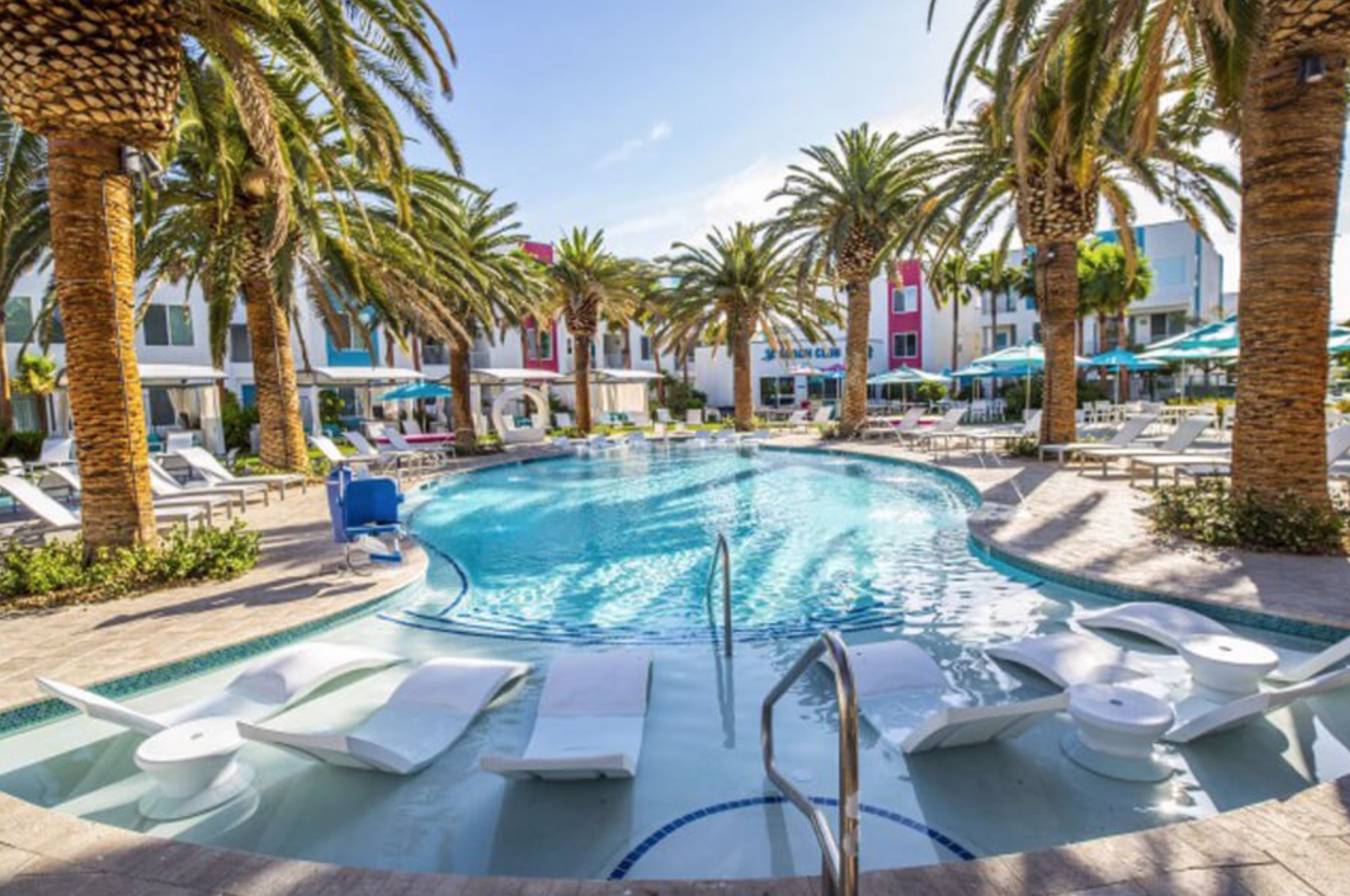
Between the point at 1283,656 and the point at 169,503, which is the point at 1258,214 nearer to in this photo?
the point at 1283,656

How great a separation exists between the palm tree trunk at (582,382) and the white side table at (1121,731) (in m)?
24.8

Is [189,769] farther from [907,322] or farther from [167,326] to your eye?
[907,322]

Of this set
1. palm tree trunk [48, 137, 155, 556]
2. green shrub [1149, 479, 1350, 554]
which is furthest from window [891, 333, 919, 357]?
palm tree trunk [48, 137, 155, 556]

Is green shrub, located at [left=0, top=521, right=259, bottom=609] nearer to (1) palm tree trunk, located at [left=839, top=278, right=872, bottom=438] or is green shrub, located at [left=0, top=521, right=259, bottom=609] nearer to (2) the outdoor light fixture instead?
(2) the outdoor light fixture

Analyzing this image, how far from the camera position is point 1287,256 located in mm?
7809

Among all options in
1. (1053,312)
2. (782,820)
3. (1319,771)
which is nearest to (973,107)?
(1053,312)

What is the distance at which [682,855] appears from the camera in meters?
3.68

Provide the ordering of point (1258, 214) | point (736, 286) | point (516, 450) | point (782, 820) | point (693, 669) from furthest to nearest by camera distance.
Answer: point (736, 286) < point (516, 450) < point (1258, 214) < point (693, 669) < point (782, 820)

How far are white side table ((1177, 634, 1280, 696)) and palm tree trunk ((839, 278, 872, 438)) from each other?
19188mm

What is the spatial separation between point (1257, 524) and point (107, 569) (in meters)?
11.9

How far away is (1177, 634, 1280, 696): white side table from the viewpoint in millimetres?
4738

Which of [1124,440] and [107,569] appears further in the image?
[1124,440]

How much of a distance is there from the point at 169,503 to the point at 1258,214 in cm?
1425

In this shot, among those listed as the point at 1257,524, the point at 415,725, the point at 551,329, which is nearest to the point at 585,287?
the point at 551,329
